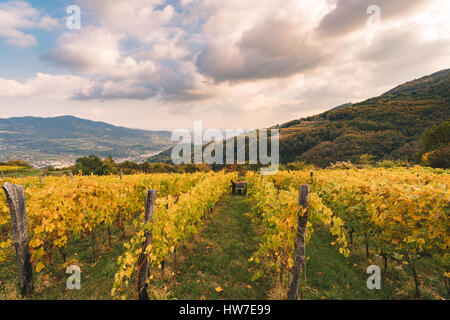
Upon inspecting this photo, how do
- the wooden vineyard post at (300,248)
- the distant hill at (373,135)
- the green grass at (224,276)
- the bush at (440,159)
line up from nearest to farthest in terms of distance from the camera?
the wooden vineyard post at (300,248), the green grass at (224,276), the bush at (440,159), the distant hill at (373,135)

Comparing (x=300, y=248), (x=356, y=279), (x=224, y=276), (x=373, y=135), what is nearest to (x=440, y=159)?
(x=356, y=279)

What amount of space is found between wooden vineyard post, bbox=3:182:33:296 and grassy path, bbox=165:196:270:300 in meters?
2.60

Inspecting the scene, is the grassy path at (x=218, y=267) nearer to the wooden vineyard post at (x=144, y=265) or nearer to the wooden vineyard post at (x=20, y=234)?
the wooden vineyard post at (x=144, y=265)

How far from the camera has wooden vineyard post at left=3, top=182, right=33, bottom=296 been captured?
3.27m

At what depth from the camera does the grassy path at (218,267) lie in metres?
3.55

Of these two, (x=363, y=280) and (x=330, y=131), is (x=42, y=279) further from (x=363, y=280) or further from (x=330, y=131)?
(x=330, y=131)

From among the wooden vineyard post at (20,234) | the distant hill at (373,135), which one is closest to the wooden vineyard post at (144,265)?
the wooden vineyard post at (20,234)

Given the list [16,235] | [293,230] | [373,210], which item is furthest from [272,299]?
[16,235]

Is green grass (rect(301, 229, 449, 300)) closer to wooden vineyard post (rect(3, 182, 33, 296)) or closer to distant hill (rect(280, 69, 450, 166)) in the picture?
wooden vineyard post (rect(3, 182, 33, 296))

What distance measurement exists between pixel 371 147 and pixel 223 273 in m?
61.3

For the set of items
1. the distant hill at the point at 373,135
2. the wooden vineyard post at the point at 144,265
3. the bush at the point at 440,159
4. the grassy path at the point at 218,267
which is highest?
the distant hill at the point at 373,135

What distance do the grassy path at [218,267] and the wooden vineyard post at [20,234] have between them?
260cm

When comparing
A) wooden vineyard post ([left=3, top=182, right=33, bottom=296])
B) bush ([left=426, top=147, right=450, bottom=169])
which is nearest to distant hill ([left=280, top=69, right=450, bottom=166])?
bush ([left=426, top=147, right=450, bottom=169])

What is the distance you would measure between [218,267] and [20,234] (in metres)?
3.86
